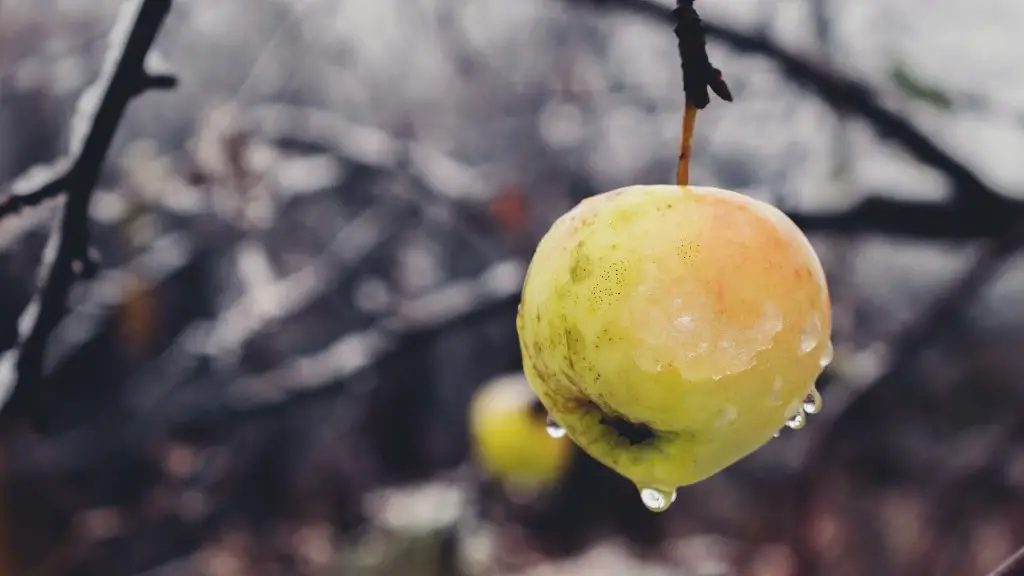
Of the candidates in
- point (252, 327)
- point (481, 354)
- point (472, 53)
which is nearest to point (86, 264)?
point (252, 327)

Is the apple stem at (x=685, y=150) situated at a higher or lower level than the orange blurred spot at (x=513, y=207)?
higher

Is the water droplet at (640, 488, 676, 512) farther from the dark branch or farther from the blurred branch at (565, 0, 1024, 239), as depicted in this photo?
the blurred branch at (565, 0, 1024, 239)

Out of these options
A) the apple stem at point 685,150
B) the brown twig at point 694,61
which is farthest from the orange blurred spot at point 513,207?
the brown twig at point 694,61

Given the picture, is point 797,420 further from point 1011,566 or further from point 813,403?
point 1011,566

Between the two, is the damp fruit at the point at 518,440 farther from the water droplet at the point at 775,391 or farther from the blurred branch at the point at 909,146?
the water droplet at the point at 775,391

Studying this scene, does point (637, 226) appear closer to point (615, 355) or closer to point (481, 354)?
point (615, 355)

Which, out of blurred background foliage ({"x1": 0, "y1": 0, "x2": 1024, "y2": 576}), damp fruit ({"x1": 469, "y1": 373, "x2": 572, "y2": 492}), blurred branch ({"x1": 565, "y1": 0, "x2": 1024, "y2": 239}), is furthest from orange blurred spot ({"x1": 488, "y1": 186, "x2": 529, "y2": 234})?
blurred branch ({"x1": 565, "y1": 0, "x2": 1024, "y2": 239})
